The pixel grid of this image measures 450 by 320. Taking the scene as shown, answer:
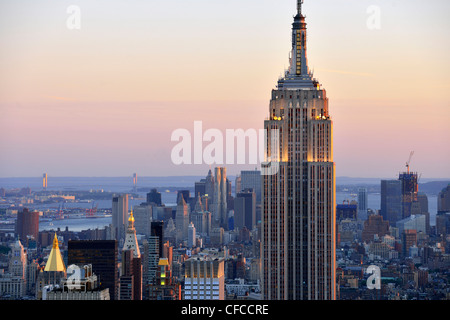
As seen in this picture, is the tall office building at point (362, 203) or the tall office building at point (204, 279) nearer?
the tall office building at point (204, 279)

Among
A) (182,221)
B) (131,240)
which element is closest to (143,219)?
(131,240)

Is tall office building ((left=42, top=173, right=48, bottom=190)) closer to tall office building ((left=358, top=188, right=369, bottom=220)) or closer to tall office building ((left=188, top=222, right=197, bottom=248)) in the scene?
tall office building ((left=188, top=222, right=197, bottom=248))

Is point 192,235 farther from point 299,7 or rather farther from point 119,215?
point 299,7

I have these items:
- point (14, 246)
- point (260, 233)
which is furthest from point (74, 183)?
point (14, 246)

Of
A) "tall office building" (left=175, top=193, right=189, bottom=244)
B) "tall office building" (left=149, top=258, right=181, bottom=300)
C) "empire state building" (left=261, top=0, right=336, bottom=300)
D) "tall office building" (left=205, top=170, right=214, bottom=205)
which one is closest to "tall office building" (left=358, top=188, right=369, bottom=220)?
"empire state building" (left=261, top=0, right=336, bottom=300)

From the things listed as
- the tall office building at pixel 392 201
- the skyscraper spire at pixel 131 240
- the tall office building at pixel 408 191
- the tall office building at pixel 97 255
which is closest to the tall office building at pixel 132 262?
the skyscraper spire at pixel 131 240

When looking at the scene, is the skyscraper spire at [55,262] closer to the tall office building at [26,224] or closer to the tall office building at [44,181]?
the tall office building at [26,224]

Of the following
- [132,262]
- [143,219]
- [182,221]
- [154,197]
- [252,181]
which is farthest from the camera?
[143,219]
